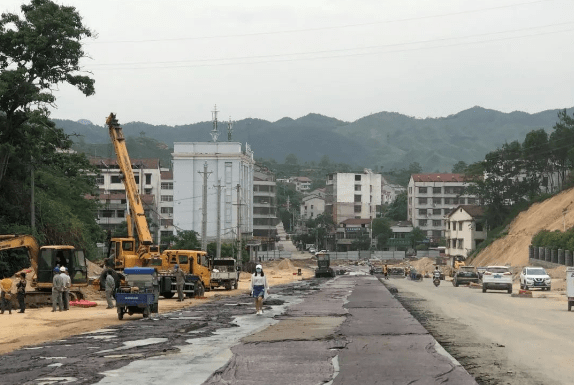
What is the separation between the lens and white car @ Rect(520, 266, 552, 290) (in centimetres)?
6012

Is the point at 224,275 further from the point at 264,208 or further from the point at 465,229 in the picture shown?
the point at 264,208

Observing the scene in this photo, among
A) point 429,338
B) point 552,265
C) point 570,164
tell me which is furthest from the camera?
point 570,164

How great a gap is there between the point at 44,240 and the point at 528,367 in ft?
141

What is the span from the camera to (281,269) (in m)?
132

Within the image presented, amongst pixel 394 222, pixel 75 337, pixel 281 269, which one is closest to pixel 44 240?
pixel 75 337

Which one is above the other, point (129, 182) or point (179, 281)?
point (129, 182)

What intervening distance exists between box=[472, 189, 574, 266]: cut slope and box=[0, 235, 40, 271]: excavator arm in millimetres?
66573

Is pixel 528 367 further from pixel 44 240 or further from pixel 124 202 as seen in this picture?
pixel 124 202

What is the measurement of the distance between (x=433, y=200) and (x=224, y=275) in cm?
12600

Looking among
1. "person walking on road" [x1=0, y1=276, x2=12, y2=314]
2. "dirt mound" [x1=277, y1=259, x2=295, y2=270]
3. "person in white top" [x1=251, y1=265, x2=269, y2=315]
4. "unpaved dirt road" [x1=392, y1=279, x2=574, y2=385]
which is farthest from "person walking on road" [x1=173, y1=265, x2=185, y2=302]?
"dirt mound" [x1=277, y1=259, x2=295, y2=270]

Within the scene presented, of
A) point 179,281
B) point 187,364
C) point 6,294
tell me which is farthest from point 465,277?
point 187,364

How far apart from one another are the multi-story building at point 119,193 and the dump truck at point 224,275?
6596 centimetres

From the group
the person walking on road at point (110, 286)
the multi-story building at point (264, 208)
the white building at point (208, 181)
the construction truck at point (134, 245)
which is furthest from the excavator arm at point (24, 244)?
the multi-story building at point (264, 208)

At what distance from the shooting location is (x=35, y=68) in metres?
56.0
